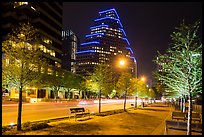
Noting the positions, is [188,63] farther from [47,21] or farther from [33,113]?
[47,21]

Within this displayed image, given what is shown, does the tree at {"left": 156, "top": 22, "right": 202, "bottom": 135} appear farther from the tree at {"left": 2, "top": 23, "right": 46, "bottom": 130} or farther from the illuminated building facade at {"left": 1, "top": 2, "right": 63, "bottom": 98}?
the illuminated building facade at {"left": 1, "top": 2, "right": 63, "bottom": 98}

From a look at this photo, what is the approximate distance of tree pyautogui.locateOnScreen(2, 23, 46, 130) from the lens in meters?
13.9

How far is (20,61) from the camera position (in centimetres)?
1405

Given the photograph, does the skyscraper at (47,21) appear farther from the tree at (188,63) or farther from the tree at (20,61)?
the tree at (188,63)

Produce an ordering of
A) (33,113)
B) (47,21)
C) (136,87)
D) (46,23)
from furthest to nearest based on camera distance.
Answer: (47,21) < (46,23) < (136,87) < (33,113)

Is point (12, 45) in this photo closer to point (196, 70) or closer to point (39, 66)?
point (39, 66)

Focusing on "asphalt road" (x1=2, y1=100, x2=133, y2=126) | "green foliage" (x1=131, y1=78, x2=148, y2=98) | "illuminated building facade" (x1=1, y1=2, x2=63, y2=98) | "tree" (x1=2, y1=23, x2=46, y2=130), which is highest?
"illuminated building facade" (x1=1, y1=2, x2=63, y2=98)

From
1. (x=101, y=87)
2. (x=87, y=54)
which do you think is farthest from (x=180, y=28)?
(x=87, y=54)

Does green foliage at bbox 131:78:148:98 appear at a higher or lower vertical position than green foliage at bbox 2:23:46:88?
lower

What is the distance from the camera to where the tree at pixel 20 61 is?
45.6 ft

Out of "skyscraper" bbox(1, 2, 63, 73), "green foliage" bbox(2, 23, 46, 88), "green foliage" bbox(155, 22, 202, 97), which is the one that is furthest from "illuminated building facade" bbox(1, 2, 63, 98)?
"green foliage" bbox(155, 22, 202, 97)

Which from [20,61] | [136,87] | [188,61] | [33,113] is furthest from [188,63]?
[136,87]

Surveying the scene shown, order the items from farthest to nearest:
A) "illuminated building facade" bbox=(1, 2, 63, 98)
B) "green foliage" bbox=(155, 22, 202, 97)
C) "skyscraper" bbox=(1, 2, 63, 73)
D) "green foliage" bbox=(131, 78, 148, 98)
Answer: "illuminated building facade" bbox=(1, 2, 63, 98) → "skyscraper" bbox=(1, 2, 63, 73) → "green foliage" bbox=(131, 78, 148, 98) → "green foliage" bbox=(155, 22, 202, 97)

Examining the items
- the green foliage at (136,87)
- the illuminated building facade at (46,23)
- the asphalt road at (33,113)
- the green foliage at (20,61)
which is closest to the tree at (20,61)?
the green foliage at (20,61)
